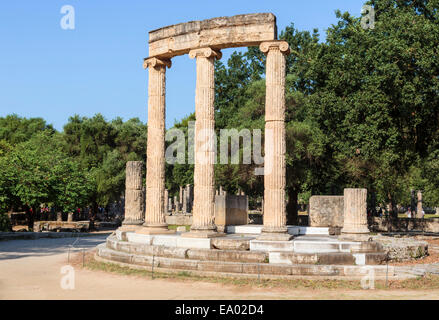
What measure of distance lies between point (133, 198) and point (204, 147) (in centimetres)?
580

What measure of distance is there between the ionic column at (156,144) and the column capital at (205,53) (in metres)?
1.94

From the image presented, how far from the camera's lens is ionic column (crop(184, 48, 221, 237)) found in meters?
17.1

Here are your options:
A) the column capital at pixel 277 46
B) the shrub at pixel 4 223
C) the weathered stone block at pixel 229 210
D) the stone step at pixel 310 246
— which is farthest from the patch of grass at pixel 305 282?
the shrub at pixel 4 223

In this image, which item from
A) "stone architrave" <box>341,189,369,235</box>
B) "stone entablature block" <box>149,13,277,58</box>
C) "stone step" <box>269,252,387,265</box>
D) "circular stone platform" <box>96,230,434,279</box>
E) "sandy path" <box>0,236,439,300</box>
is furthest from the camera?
"stone entablature block" <box>149,13,277,58</box>

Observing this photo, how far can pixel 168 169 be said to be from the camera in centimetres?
6056

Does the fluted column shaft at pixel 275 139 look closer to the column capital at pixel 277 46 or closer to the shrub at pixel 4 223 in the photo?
the column capital at pixel 277 46

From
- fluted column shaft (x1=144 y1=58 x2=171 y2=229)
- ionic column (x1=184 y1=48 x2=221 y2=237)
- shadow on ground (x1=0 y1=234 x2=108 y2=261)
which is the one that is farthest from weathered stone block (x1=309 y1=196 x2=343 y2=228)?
shadow on ground (x1=0 y1=234 x2=108 y2=261)

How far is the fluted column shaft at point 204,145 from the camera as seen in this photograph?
56.2 feet

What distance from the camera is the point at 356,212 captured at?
16.1 metres

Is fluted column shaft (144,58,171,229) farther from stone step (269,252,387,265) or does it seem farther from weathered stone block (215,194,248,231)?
stone step (269,252,387,265)

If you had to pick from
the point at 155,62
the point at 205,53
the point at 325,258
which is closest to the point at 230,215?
the point at 325,258

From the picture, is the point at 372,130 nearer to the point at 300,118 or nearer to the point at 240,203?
the point at 240,203

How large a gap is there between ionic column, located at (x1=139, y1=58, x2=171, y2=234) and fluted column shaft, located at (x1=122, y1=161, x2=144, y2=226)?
2188 millimetres
